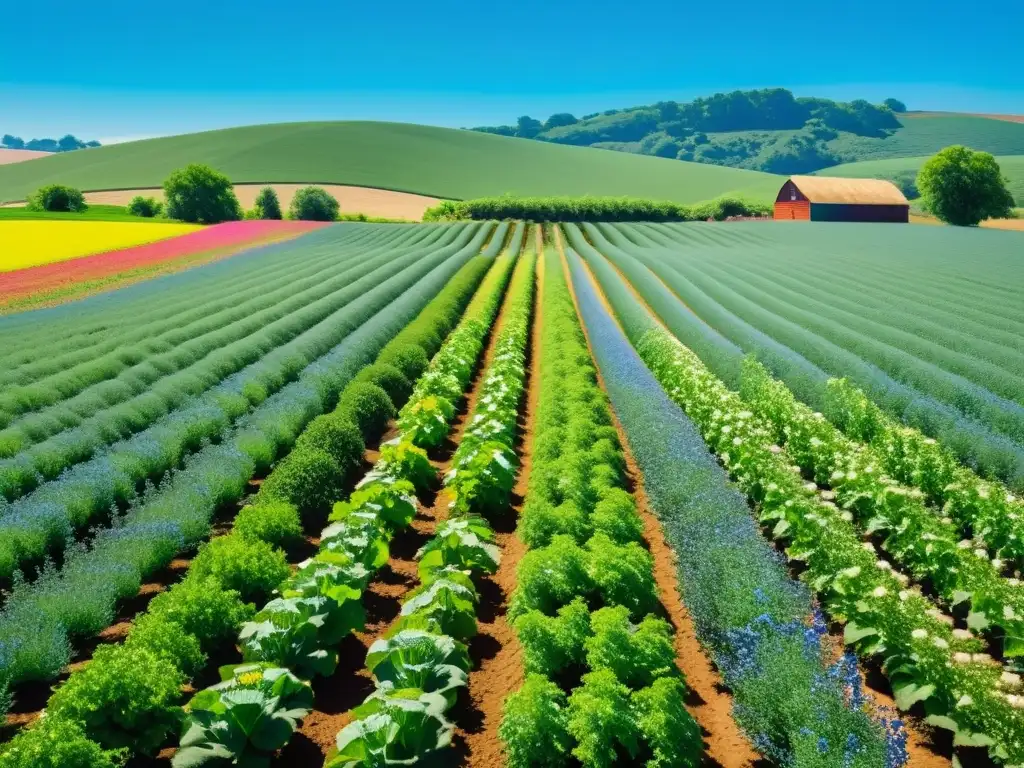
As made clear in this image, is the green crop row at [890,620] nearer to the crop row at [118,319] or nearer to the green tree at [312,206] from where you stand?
the crop row at [118,319]

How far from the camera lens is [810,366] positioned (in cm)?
1568

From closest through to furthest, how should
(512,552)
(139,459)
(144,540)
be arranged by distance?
(144,540)
(512,552)
(139,459)

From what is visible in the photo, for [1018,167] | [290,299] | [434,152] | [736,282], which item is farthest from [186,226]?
[1018,167]

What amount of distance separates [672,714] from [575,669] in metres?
1.43

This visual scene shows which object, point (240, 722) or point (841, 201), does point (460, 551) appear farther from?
point (841, 201)

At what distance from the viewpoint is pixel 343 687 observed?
6.84 meters

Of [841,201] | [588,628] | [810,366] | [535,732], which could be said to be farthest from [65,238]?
[841,201]

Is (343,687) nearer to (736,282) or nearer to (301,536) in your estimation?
(301,536)

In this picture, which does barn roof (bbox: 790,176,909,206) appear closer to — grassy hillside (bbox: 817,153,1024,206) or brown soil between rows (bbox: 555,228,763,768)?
grassy hillside (bbox: 817,153,1024,206)

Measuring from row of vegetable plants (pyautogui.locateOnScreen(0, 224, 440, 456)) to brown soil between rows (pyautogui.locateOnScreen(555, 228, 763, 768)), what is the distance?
8539mm

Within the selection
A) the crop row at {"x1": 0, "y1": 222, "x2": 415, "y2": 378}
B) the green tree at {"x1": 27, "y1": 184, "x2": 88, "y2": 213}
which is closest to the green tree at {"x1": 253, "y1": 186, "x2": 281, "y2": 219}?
the green tree at {"x1": 27, "y1": 184, "x2": 88, "y2": 213}

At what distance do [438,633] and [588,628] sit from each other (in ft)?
4.50

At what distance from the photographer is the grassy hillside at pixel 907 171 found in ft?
308

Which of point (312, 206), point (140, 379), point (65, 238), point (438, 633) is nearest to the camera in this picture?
point (438, 633)
